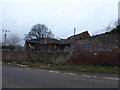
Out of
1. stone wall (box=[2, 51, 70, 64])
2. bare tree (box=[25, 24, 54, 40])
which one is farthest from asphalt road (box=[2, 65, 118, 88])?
bare tree (box=[25, 24, 54, 40])

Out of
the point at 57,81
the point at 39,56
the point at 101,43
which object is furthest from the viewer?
the point at 39,56

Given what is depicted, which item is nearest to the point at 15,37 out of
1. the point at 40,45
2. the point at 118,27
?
the point at 40,45

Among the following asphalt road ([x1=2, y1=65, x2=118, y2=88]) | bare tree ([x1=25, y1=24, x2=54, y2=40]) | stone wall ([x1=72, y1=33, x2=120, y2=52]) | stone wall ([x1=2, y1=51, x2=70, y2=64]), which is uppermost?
bare tree ([x1=25, y1=24, x2=54, y2=40])

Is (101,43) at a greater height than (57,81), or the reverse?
(101,43)

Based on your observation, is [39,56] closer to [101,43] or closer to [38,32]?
[101,43]

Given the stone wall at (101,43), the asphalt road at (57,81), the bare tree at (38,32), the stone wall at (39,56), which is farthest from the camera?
the bare tree at (38,32)

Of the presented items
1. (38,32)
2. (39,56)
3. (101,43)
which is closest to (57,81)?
(101,43)

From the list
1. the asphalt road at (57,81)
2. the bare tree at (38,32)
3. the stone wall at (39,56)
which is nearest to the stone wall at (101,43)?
the stone wall at (39,56)

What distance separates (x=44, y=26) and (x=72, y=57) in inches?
2063

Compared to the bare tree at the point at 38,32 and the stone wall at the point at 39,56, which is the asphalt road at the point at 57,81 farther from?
the bare tree at the point at 38,32

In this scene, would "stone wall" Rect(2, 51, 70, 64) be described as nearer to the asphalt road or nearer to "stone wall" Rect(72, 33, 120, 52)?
"stone wall" Rect(72, 33, 120, 52)

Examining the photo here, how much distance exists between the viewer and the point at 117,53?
25.5 meters

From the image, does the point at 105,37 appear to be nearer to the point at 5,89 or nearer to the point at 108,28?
the point at 108,28

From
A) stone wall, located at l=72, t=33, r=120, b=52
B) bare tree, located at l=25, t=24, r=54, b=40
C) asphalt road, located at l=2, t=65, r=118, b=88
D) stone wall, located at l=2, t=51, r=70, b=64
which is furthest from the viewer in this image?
bare tree, located at l=25, t=24, r=54, b=40
